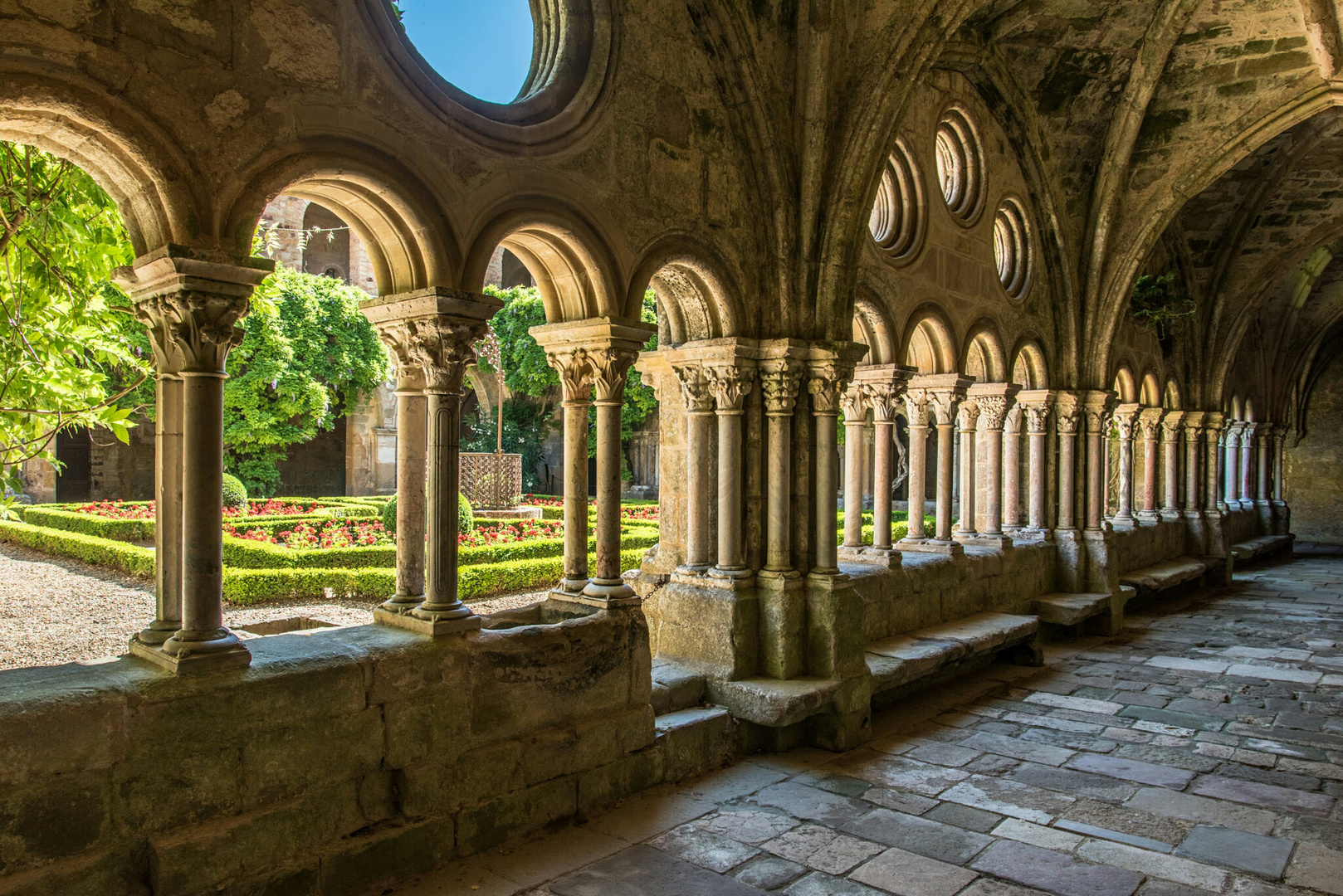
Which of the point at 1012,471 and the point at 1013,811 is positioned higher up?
the point at 1012,471

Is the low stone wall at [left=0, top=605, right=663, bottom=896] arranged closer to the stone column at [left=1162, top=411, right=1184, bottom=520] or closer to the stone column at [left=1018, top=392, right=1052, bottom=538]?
the stone column at [left=1018, top=392, right=1052, bottom=538]

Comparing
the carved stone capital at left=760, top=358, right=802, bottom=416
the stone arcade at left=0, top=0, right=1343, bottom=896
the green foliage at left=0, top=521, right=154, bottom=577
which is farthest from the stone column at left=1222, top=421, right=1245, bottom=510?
the green foliage at left=0, top=521, right=154, bottom=577

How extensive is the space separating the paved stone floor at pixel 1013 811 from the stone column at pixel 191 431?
1266mm

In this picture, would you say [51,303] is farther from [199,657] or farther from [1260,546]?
[1260,546]

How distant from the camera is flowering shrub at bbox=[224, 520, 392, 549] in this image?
10367 mm

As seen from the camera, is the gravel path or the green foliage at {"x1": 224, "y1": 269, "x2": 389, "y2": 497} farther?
the green foliage at {"x1": 224, "y1": 269, "x2": 389, "y2": 497}

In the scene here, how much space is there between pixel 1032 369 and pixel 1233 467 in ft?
34.4

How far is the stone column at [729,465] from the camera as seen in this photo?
17.6 ft

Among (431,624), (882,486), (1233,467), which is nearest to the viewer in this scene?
(431,624)

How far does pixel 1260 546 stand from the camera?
51.6ft

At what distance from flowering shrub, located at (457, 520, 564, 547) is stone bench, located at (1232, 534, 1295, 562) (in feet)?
34.1

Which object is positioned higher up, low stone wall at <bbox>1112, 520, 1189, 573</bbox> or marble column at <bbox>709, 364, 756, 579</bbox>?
marble column at <bbox>709, 364, 756, 579</bbox>

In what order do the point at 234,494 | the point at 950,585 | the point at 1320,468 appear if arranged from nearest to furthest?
the point at 950,585 → the point at 234,494 → the point at 1320,468

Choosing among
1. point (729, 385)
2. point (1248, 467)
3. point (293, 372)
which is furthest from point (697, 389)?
point (1248, 467)
